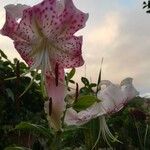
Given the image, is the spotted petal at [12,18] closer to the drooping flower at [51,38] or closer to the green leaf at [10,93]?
the drooping flower at [51,38]

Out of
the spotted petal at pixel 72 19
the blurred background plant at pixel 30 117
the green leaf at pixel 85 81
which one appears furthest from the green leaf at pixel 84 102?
the green leaf at pixel 85 81

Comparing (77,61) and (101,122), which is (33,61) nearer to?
(77,61)

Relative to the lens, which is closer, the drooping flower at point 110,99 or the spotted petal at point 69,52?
the spotted petal at point 69,52

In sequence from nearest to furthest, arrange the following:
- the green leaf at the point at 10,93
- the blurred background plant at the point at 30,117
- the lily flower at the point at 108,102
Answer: the lily flower at the point at 108,102 → the blurred background plant at the point at 30,117 → the green leaf at the point at 10,93

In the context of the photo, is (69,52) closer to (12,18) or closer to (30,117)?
(12,18)

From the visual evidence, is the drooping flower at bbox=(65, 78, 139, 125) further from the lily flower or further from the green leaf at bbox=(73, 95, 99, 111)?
the green leaf at bbox=(73, 95, 99, 111)

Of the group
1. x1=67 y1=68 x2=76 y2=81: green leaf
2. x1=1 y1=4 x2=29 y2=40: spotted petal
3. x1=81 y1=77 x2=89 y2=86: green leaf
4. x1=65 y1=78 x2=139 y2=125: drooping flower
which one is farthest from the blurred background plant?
x1=1 y1=4 x2=29 y2=40: spotted petal

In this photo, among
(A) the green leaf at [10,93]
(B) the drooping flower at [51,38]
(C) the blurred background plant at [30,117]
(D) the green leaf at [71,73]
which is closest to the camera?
(B) the drooping flower at [51,38]
